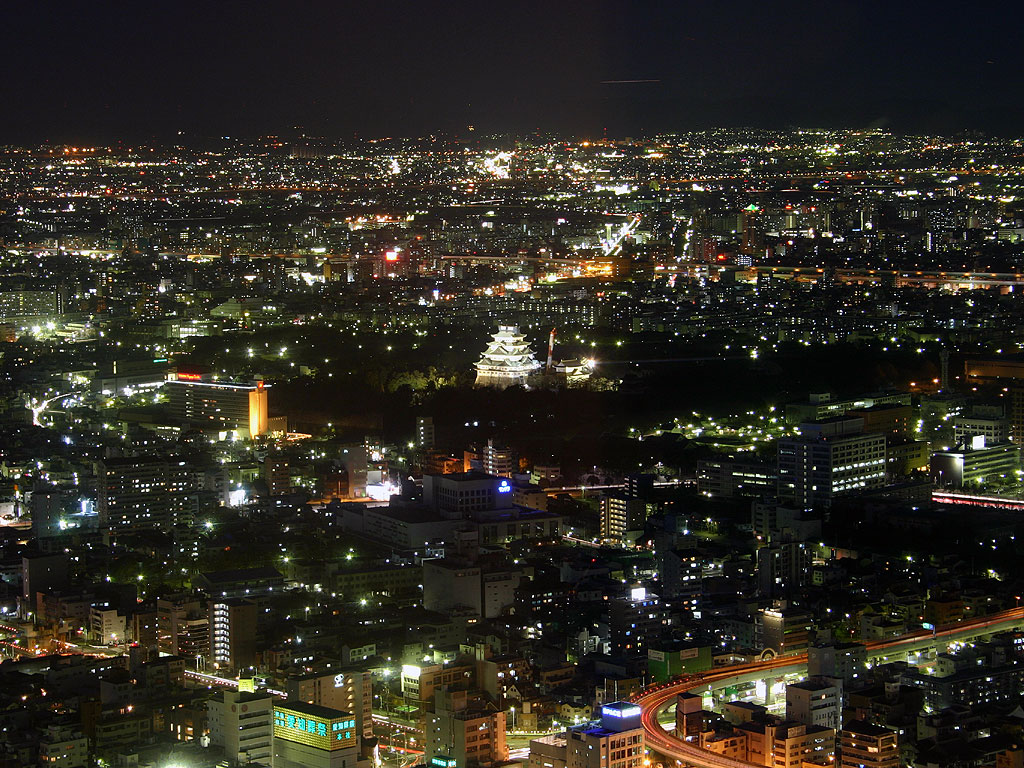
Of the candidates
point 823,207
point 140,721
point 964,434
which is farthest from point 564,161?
point 140,721

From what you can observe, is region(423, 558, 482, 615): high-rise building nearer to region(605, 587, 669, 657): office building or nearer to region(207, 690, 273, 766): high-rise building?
region(605, 587, 669, 657): office building

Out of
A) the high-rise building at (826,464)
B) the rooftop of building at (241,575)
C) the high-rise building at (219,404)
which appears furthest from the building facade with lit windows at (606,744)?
the high-rise building at (219,404)

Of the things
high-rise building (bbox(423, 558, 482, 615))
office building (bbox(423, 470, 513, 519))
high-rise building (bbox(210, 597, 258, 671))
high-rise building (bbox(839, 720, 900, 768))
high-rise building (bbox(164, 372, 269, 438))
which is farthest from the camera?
high-rise building (bbox(164, 372, 269, 438))

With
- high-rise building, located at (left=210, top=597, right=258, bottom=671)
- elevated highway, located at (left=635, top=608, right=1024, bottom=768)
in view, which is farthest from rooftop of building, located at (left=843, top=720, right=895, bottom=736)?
high-rise building, located at (left=210, top=597, right=258, bottom=671)

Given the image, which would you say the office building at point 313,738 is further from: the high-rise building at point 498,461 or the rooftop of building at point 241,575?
the high-rise building at point 498,461

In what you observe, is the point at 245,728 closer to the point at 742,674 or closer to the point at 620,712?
the point at 620,712

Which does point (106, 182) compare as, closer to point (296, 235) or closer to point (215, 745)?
point (296, 235)
